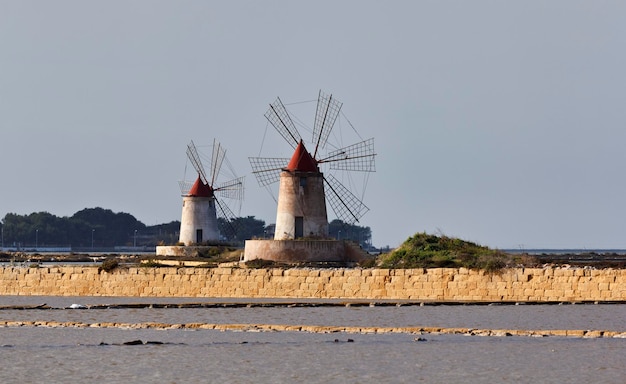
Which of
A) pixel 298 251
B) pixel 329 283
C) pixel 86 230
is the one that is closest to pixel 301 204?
pixel 298 251

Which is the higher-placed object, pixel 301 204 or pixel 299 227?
pixel 301 204

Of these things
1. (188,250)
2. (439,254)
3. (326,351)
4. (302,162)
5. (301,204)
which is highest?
(302,162)

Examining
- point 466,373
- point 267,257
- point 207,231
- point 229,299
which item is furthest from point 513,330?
point 207,231

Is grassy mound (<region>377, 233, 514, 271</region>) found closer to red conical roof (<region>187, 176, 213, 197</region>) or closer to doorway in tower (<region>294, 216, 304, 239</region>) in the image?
doorway in tower (<region>294, 216, 304, 239</region>)

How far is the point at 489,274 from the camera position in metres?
24.1

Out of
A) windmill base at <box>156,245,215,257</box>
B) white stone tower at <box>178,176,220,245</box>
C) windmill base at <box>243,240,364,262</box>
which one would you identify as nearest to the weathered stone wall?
windmill base at <box>243,240,364,262</box>

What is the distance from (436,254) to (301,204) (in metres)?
7.65

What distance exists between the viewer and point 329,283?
85.1ft

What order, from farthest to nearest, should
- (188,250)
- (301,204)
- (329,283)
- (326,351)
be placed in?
(188,250) < (301,204) < (329,283) < (326,351)

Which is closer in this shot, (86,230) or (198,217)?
(198,217)

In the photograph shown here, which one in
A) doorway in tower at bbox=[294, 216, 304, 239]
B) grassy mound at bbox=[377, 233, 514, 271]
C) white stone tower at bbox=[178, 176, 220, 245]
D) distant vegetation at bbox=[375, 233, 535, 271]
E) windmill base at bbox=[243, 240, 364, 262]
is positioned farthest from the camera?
white stone tower at bbox=[178, 176, 220, 245]

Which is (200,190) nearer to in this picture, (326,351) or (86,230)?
(326,351)

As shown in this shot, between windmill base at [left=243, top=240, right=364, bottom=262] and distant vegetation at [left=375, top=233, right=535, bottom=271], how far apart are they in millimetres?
3951

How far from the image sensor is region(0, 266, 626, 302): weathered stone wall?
75.9 ft
